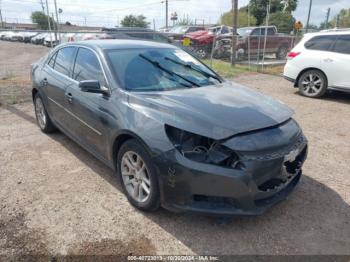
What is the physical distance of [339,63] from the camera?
781 cm

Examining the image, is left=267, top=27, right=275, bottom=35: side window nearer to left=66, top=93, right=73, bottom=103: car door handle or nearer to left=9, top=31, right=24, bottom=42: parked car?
left=66, top=93, right=73, bottom=103: car door handle

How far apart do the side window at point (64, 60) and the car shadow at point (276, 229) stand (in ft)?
7.96

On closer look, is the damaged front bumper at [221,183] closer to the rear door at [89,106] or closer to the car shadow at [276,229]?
the car shadow at [276,229]

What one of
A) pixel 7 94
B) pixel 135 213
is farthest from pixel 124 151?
pixel 7 94

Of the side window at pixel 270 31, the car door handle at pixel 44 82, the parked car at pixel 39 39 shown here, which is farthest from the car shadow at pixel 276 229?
the parked car at pixel 39 39

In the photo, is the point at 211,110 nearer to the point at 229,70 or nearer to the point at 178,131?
the point at 178,131

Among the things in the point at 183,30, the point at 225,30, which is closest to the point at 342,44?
the point at 225,30

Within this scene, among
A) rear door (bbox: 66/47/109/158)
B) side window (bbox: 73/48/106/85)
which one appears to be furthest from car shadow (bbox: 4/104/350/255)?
side window (bbox: 73/48/106/85)

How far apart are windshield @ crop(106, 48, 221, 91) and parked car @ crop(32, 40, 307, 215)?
0.04ft

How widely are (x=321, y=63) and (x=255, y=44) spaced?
10.9 meters

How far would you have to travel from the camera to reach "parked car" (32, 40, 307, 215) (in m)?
2.72

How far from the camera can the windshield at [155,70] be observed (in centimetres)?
358

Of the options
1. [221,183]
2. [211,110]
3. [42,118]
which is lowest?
[42,118]

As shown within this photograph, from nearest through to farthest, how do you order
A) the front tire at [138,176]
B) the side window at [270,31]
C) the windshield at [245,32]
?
the front tire at [138,176] → the windshield at [245,32] → the side window at [270,31]
